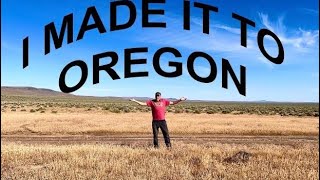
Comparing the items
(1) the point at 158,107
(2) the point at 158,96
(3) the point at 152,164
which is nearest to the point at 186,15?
(2) the point at 158,96

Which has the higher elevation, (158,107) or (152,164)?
(158,107)

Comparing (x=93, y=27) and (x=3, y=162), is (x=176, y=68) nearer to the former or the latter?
(x=93, y=27)

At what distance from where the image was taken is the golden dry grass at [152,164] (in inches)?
411

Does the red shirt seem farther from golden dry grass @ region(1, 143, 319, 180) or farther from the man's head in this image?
golden dry grass @ region(1, 143, 319, 180)

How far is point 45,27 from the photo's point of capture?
12.8 m

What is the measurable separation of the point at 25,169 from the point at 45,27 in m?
3.94

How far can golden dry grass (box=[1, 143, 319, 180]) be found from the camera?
10445mm

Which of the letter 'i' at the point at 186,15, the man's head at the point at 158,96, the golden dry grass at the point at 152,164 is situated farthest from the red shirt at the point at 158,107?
the letter 'i' at the point at 186,15

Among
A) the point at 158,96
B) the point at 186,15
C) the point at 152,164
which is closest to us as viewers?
the point at 152,164

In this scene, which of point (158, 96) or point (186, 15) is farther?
point (158, 96)

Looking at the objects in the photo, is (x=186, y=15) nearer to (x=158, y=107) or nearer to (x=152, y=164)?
(x=158, y=107)

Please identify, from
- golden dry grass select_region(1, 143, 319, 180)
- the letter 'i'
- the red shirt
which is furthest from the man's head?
the letter 'i'

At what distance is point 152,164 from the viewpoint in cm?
1154

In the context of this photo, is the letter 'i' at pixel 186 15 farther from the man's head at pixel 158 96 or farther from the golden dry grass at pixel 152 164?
the golden dry grass at pixel 152 164
